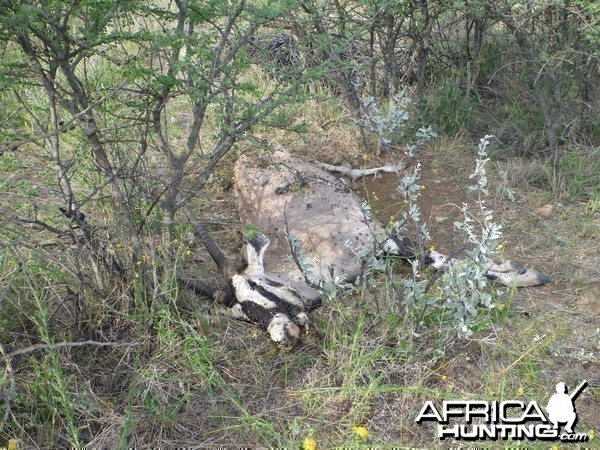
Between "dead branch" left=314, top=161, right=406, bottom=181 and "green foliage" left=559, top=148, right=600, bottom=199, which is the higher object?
"dead branch" left=314, top=161, right=406, bottom=181

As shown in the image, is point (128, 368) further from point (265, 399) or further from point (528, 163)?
point (528, 163)

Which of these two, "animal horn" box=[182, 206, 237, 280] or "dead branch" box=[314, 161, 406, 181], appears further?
"dead branch" box=[314, 161, 406, 181]

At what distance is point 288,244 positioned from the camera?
380 centimetres

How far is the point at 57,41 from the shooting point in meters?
2.83

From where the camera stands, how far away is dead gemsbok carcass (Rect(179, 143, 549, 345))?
307cm

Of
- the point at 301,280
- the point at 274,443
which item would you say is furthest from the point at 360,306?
the point at 274,443

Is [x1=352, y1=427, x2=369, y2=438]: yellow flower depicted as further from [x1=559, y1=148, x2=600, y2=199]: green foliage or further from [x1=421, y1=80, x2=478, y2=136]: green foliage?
[x1=421, y1=80, x2=478, y2=136]: green foliage

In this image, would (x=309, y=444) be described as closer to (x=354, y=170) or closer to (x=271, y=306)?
(x=271, y=306)

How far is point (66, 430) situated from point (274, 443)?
835 mm
